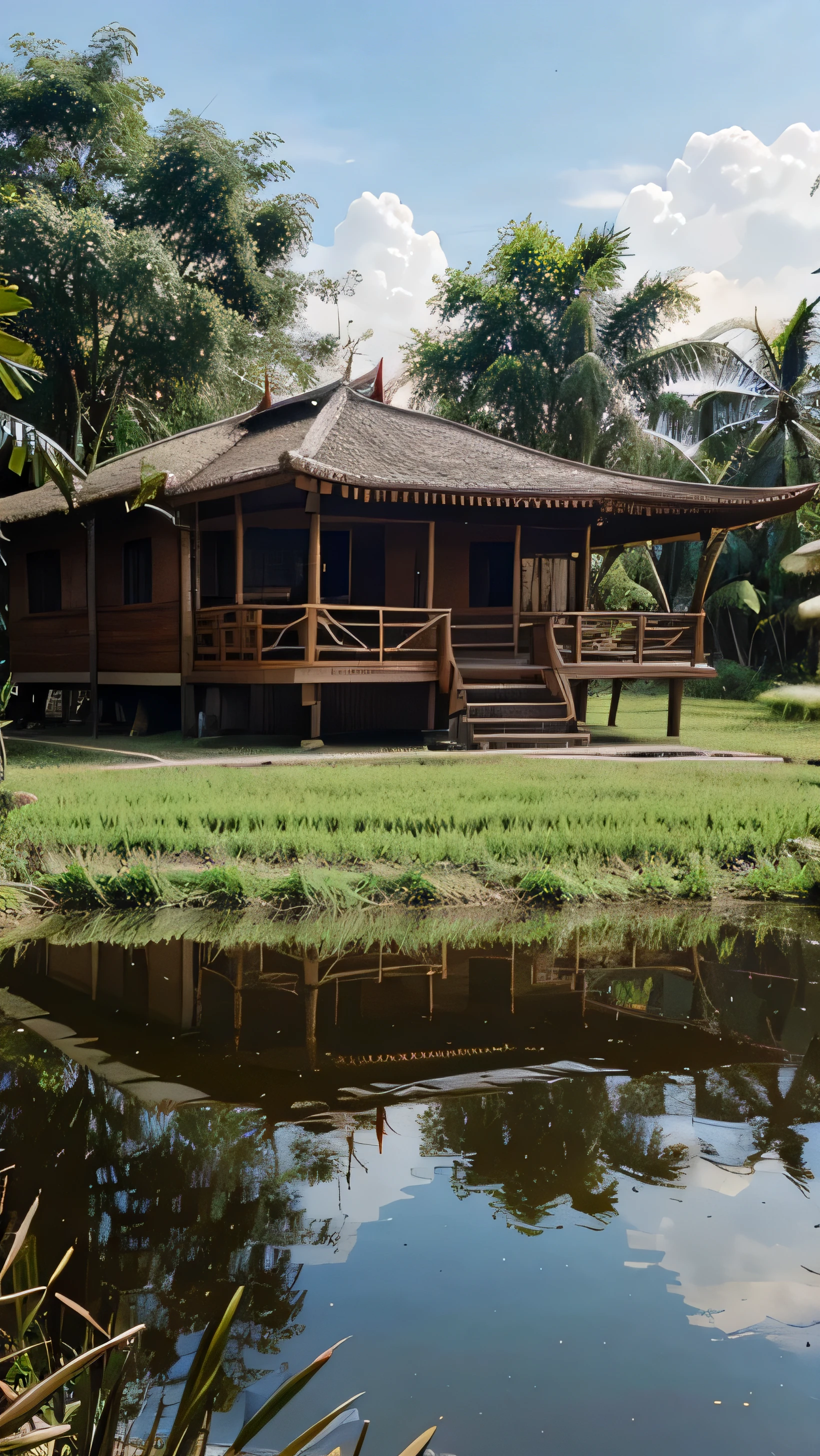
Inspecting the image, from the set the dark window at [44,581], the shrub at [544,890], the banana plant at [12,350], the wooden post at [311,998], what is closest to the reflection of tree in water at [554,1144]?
the wooden post at [311,998]

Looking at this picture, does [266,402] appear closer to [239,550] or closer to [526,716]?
[239,550]

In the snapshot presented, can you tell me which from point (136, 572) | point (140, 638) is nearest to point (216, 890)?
point (140, 638)

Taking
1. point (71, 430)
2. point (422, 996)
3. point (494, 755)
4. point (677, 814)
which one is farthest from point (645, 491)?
point (71, 430)

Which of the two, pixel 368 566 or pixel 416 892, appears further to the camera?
pixel 368 566

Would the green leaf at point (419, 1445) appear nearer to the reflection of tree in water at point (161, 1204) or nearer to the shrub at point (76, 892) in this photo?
the reflection of tree in water at point (161, 1204)

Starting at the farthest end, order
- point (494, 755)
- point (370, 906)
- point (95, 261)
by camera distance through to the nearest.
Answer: point (95, 261)
point (494, 755)
point (370, 906)

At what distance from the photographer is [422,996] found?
5398 mm

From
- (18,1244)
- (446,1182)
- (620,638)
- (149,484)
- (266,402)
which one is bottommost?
(446,1182)

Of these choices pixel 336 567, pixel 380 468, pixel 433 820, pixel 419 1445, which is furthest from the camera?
pixel 336 567

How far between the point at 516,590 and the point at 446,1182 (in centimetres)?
1522

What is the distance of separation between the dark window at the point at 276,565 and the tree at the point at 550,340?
18.3 m

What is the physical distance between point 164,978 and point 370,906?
A: 1.68 meters

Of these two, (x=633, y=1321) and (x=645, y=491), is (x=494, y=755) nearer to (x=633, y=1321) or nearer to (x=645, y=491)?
(x=645, y=491)

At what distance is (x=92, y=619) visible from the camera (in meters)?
17.8
